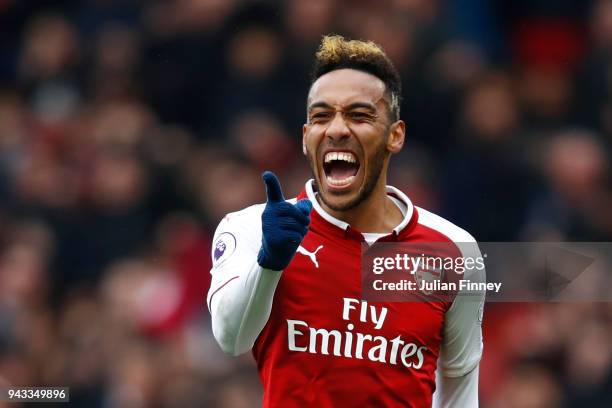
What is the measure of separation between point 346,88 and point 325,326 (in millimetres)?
729

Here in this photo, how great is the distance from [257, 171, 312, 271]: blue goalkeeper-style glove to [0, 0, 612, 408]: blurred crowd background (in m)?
2.79

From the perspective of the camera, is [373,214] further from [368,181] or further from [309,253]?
[309,253]

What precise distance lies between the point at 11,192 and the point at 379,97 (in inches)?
190

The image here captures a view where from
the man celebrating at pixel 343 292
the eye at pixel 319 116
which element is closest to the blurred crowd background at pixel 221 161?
the man celebrating at pixel 343 292

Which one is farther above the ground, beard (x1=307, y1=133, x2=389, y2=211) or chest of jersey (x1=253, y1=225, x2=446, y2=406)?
beard (x1=307, y1=133, x2=389, y2=211)

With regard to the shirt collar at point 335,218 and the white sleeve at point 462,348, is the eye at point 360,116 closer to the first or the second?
the shirt collar at point 335,218

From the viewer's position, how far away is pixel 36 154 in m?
8.63

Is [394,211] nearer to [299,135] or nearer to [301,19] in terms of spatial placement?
[299,135]

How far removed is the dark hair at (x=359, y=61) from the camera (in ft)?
13.2

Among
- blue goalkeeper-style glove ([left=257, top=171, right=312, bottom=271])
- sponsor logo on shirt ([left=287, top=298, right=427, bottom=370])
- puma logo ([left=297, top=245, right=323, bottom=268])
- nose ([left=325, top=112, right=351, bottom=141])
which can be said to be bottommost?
sponsor logo on shirt ([left=287, top=298, right=427, bottom=370])

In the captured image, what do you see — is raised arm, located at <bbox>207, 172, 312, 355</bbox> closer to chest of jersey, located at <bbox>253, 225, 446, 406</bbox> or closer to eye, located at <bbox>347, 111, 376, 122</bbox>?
chest of jersey, located at <bbox>253, 225, 446, 406</bbox>

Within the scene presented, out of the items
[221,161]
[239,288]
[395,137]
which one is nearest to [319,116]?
[395,137]

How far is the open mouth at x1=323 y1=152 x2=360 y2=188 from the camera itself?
12.9 feet

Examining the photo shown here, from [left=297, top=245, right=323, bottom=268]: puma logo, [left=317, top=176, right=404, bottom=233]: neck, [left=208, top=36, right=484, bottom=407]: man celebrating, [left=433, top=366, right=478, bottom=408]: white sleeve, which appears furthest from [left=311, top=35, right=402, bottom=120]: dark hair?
[left=433, top=366, right=478, bottom=408]: white sleeve
